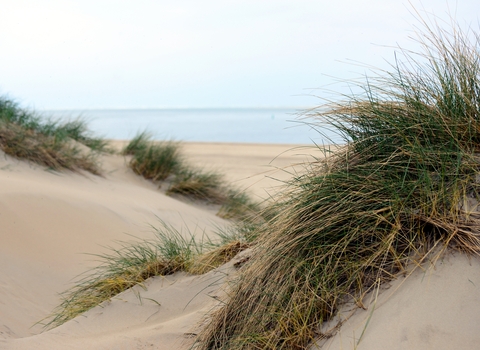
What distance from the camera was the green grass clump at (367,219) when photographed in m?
2.17

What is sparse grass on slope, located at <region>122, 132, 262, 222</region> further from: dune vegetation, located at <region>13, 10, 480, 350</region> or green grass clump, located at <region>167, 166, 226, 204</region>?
dune vegetation, located at <region>13, 10, 480, 350</region>

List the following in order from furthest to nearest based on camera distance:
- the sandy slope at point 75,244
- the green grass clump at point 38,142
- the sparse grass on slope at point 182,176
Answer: the sparse grass on slope at point 182,176 → the green grass clump at point 38,142 → the sandy slope at point 75,244

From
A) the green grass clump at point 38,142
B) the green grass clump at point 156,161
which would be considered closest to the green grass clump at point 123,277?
the green grass clump at point 38,142

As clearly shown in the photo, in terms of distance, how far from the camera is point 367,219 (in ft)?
7.30

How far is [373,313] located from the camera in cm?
208

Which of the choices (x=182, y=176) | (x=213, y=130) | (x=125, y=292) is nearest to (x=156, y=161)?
(x=182, y=176)

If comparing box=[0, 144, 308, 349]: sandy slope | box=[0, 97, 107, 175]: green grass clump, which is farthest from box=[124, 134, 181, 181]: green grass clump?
box=[0, 97, 107, 175]: green grass clump

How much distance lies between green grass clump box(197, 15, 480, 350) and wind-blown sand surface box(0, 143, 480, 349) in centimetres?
11

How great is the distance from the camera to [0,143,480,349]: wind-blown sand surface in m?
1.97

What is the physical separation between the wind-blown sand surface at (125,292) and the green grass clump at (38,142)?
19cm

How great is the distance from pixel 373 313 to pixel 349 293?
0.15 metres

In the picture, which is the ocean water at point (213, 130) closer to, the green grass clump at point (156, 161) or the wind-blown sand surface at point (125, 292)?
the green grass clump at point (156, 161)

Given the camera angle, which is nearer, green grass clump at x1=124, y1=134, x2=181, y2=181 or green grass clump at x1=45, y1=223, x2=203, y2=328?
green grass clump at x1=45, y1=223, x2=203, y2=328

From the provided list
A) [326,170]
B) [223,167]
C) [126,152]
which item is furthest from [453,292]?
[223,167]
